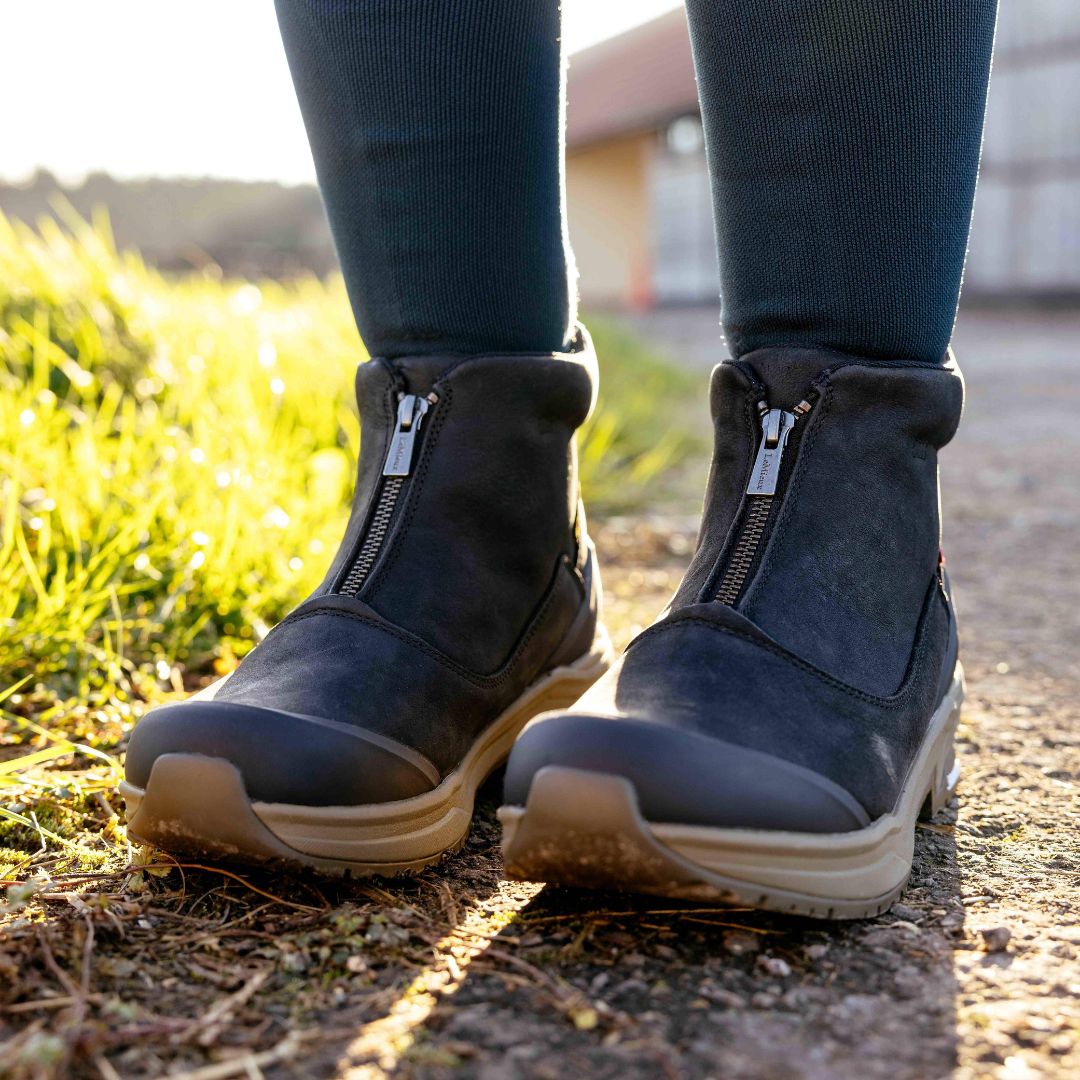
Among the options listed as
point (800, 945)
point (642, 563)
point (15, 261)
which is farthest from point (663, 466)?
point (800, 945)

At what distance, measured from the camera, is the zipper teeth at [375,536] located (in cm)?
110

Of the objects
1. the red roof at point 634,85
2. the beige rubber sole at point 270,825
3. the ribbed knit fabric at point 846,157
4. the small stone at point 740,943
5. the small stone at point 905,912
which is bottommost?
the small stone at point 905,912

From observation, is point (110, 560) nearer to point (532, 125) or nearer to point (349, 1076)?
point (532, 125)

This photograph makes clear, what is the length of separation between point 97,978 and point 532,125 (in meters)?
0.83

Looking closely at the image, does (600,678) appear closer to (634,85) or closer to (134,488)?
(134,488)

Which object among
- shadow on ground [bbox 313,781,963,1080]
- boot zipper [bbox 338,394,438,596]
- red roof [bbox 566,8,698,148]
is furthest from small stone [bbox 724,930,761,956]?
red roof [bbox 566,8,698,148]

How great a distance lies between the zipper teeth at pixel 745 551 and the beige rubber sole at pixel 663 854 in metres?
0.22

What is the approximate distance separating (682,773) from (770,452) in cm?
34

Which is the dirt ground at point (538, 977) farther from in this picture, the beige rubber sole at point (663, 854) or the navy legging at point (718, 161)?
the navy legging at point (718, 161)

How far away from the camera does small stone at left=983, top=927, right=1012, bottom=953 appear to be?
882 millimetres

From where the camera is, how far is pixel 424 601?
1098mm

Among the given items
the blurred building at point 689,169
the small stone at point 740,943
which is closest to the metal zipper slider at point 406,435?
the small stone at point 740,943

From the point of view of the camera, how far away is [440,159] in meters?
1.12

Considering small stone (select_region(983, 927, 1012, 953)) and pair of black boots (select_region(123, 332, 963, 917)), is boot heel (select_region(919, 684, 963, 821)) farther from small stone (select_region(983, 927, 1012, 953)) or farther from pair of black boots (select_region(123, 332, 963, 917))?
small stone (select_region(983, 927, 1012, 953))
